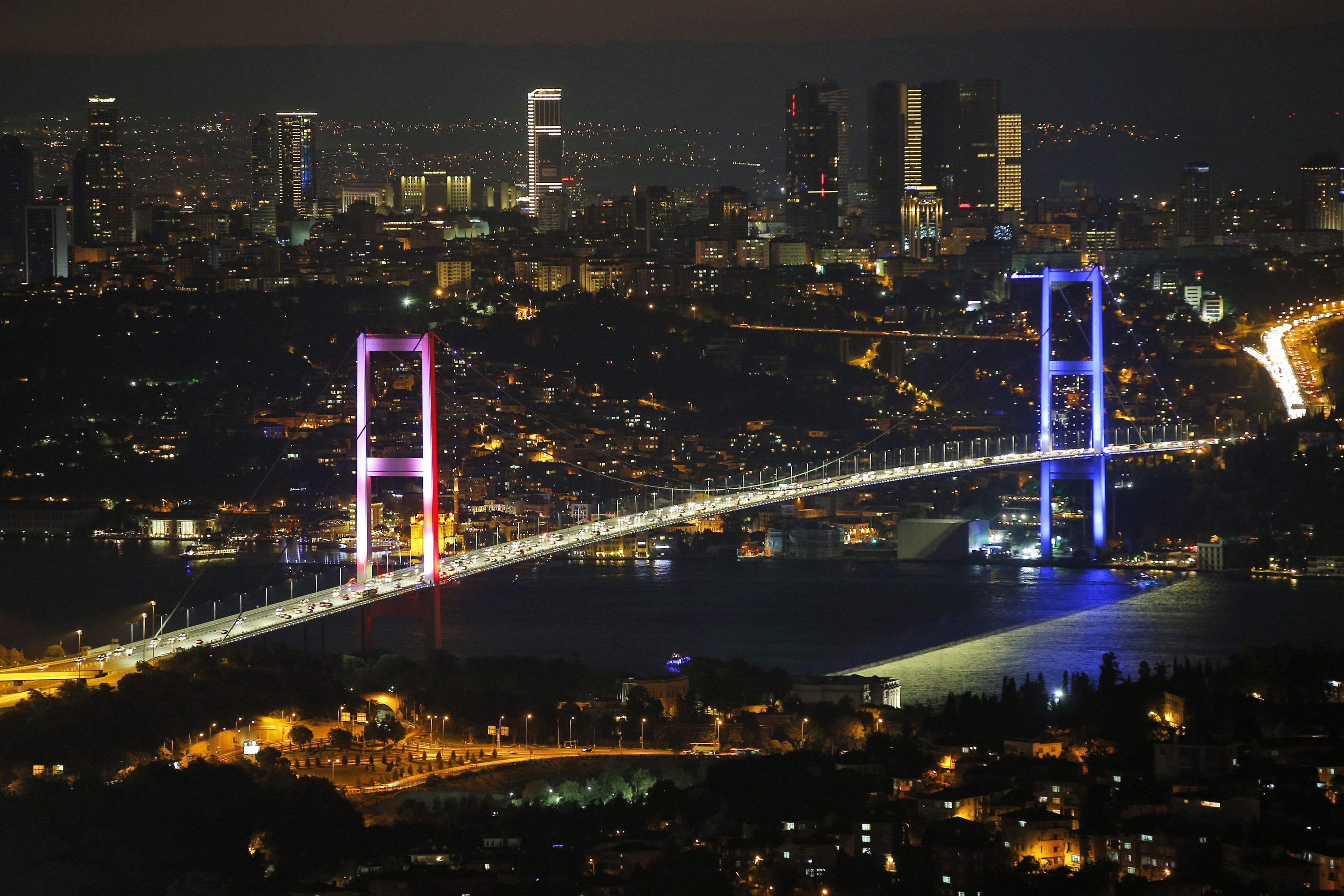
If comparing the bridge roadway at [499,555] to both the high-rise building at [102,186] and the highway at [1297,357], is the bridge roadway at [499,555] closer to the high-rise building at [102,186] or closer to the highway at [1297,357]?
the highway at [1297,357]

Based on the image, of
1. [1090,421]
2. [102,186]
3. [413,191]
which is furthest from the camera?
[413,191]

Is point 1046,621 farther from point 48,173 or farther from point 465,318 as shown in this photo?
point 48,173

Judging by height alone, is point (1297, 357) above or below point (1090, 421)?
above

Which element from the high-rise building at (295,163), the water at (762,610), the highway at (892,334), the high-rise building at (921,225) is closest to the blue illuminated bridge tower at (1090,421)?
the water at (762,610)

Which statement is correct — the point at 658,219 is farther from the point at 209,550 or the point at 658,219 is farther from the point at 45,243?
the point at 209,550

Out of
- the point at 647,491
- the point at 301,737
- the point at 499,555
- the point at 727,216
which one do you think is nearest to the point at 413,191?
the point at 727,216

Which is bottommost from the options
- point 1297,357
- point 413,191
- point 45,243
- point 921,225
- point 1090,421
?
point 1090,421
